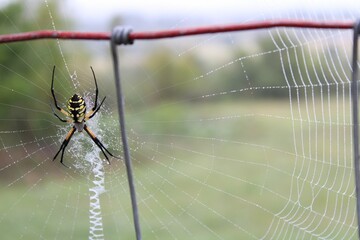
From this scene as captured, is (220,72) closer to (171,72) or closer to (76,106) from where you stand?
(171,72)

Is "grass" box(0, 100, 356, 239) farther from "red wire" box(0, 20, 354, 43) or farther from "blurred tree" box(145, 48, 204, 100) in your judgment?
"red wire" box(0, 20, 354, 43)

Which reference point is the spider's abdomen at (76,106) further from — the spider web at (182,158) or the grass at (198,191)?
the spider web at (182,158)

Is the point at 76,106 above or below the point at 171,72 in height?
below

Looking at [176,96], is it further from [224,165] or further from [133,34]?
[133,34]

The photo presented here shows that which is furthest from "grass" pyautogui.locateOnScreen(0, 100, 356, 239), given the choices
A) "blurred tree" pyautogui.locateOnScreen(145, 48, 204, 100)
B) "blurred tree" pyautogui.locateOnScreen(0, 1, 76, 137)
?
"blurred tree" pyautogui.locateOnScreen(0, 1, 76, 137)

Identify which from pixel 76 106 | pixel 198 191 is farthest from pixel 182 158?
pixel 76 106

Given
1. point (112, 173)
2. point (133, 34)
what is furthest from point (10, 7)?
point (133, 34)

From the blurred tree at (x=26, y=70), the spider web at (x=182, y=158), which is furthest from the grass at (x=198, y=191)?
the blurred tree at (x=26, y=70)
